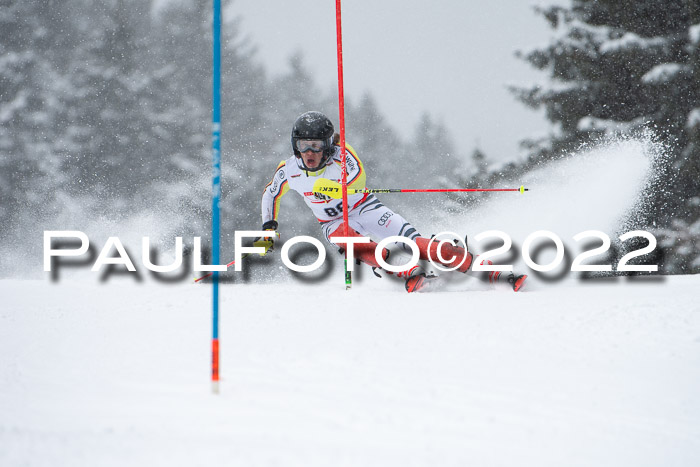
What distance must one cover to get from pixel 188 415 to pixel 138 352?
115 cm

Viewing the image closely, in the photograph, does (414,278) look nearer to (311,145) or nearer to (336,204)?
(336,204)

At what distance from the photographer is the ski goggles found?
653cm

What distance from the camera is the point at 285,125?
28.3 metres

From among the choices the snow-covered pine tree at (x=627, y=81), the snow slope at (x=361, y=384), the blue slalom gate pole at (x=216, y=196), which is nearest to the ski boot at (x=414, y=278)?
the snow slope at (x=361, y=384)

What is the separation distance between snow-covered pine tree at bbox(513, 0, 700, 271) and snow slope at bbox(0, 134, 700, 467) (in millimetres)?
8416

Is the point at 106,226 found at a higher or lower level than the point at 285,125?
lower

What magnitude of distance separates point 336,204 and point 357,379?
3.88 meters

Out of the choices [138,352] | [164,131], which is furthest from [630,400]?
[164,131]

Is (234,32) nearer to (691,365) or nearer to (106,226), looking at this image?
(106,226)

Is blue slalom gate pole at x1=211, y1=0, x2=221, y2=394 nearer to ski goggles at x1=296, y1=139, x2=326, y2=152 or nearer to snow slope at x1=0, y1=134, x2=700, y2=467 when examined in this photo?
snow slope at x1=0, y1=134, x2=700, y2=467

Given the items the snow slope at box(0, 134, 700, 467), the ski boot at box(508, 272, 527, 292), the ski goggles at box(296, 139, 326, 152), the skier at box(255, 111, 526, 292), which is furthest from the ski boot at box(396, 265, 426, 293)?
the ski goggles at box(296, 139, 326, 152)

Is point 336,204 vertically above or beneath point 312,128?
beneath

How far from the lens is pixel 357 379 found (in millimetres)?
3207

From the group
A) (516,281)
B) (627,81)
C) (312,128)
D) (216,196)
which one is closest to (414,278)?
(516,281)
